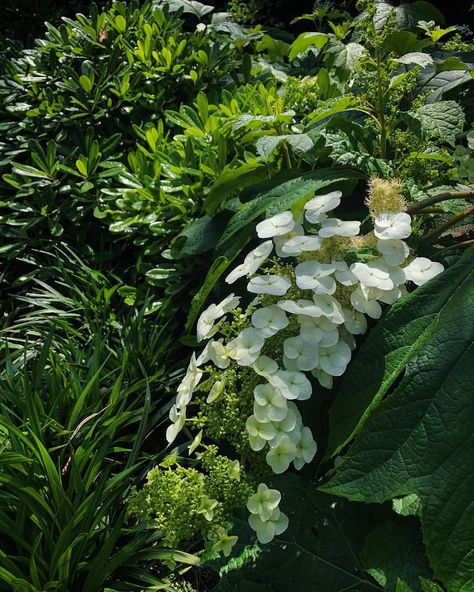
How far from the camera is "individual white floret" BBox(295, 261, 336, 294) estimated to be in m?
1.15

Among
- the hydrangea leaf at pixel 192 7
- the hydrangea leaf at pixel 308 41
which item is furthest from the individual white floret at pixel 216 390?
the hydrangea leaf at pixel 192 7

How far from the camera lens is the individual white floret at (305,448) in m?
1.17

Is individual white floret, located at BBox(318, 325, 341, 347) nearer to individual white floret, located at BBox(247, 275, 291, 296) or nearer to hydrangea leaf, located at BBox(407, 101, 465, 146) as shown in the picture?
individual white floret, located at BBox(247, 275, 291, 296)

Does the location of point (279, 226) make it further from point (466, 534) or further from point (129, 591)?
point (129, 591)

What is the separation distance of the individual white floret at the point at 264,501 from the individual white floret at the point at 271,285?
1.07ft

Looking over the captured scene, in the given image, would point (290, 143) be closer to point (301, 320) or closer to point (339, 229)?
point (339, 229)

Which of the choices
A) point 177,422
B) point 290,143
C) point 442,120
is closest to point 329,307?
point 177,422

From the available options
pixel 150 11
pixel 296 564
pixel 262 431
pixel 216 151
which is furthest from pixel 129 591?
pixel 150 11

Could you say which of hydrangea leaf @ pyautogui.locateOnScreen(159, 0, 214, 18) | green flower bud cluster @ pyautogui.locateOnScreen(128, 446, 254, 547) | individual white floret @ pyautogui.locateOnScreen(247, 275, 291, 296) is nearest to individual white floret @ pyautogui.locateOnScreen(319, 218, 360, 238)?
individual white floret @ pyautogui.locateOnScreen(247, 275, 291, 296)

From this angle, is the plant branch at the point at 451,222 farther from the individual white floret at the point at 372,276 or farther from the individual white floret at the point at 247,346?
the individual white floret at the point at 247,346

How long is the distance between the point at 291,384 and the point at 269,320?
0.12 m

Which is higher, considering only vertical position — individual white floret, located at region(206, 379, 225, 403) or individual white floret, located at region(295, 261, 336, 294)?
individual white floret, located at region(295, 261, 336, 294)

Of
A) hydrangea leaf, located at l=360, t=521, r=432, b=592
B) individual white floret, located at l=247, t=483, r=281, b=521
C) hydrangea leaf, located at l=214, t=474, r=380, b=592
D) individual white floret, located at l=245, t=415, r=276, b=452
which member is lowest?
hydrangea leaf, located at l=214, t=474, r=380, b=592

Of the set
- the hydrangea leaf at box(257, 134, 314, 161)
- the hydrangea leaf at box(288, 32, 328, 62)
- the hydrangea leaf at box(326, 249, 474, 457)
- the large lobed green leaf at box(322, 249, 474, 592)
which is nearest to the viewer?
the large lobed green leaf at box(322, 249, 474, 592)
